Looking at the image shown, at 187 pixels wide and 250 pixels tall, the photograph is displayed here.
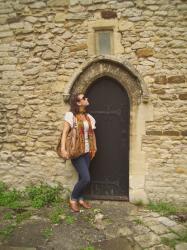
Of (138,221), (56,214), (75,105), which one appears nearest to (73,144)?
(75,105)

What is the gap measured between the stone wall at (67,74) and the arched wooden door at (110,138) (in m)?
0.41

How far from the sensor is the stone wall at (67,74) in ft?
18.8

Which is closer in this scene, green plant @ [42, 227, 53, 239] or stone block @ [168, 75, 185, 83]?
green plant @ [42, 227, 53, 239]

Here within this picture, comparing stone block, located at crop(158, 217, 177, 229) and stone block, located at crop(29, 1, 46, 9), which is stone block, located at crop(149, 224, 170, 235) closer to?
stone block, located at crop(158, 217, 177, 229)

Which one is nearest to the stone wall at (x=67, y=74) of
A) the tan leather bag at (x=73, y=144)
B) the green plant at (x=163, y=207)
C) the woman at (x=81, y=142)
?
the green plant at (x=163, y=207)

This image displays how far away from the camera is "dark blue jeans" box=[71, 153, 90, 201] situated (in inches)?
219

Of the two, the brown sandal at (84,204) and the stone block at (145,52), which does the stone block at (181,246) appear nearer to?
the brown sandal at (84,204)

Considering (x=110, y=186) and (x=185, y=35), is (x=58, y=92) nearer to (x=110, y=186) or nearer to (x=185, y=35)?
(x=110, y=186)

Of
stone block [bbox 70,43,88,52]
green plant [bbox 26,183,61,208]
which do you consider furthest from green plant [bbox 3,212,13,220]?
stone block [bbox 70,43,88,52]

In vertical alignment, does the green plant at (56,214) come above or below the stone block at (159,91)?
below

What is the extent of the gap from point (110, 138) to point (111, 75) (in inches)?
42.1

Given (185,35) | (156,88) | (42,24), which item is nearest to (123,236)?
(156,88)

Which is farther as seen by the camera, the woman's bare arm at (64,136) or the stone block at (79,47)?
the stone block at (79,47)

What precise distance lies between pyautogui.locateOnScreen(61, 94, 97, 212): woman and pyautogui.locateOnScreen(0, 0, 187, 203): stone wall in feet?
1.30
